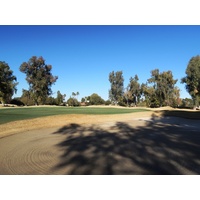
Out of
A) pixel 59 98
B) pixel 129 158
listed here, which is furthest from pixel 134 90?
pixel 129 158

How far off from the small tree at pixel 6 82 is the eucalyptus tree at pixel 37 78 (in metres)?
3.99

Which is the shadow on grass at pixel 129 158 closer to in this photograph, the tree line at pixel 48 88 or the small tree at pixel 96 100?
the tree line at pixel 48 88

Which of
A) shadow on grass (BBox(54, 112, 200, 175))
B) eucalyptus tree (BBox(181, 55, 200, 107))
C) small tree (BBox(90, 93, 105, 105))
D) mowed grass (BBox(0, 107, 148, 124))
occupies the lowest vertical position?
shadow on grass (BBox(54, 112, 200, 175))

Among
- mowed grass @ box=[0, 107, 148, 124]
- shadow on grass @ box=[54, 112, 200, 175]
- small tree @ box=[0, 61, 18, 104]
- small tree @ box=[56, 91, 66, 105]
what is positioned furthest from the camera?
small tree @ box=[56, 91, 66, 105]

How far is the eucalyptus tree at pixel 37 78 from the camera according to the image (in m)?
57.4

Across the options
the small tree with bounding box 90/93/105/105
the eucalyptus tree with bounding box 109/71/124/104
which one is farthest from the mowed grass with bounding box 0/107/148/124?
the eucalyptus tree with bounding box 109/71/124/104

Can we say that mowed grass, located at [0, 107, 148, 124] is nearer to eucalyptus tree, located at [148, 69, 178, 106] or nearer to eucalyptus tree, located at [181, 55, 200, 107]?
eucalyptus tree, located at [181, 55, 200, 107]

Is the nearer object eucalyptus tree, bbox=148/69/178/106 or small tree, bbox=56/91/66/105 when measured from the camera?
eucalyptus tree, bbox=148/69/178/106

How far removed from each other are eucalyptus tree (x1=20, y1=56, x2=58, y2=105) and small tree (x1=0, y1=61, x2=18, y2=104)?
399 centimetres

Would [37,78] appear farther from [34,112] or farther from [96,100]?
[34,112]

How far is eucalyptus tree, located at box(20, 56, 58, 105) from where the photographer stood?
57409 millimetres

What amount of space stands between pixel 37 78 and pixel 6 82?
28.5ft

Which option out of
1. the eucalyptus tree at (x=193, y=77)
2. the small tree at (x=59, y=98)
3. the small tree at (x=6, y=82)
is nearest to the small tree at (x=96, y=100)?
the small tree at (x=59, y=98)
